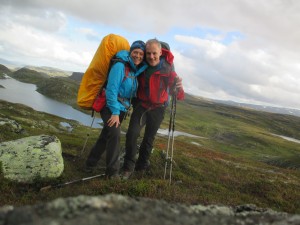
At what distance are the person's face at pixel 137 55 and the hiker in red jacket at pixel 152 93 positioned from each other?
246mm

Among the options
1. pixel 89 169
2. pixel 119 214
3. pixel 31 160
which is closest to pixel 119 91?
pixel 89 169

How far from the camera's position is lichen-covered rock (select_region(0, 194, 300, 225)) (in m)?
3.05

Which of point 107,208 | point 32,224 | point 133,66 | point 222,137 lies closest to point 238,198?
point 133,66

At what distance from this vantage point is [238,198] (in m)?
11.2

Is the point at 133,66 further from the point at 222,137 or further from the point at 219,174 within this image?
the point at 222,137

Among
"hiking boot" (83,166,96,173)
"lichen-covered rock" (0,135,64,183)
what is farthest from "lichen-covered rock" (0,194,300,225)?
"hiking boot" (83,166,96,173)

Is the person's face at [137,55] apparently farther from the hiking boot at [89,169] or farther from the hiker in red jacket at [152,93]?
the hiking boot at [89,169]

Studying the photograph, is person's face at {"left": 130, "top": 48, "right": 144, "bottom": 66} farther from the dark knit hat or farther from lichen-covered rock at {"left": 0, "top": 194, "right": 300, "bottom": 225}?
lichen-covered rock at {"left": 0, "top": 194, "right": 300, "bottom": 225}

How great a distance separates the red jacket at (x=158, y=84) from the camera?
998cm

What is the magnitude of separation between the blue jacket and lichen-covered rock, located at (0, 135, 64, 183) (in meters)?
2.84

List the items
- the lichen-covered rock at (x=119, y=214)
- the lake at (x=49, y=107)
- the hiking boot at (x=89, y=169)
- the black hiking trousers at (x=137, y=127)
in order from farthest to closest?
1. the lake at (x=49, y=107)
2. the hiking boot at (x=89, y=169)
3. the black hiking trousers at (x=137, y=127)
4. the lichen-covered rock at (x=119, y=214)

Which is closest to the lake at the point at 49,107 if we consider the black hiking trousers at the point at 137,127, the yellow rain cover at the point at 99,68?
the black hiking trousers at the point at 137,127

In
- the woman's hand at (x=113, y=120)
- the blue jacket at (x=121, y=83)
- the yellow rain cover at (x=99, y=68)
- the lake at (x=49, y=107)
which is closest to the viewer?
the blue jacket at (x=121, y=83)

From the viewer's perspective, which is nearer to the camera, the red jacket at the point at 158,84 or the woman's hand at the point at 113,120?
the woman's hand at the point at 113,120
